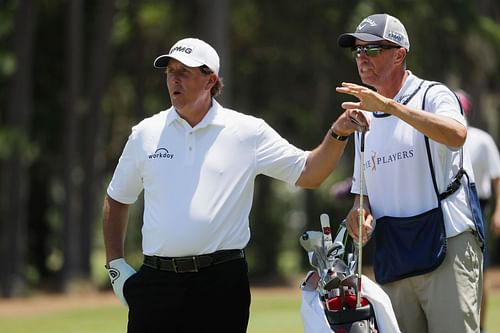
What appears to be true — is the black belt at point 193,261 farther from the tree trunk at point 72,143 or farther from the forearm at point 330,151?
the tree trunk at point 72,143

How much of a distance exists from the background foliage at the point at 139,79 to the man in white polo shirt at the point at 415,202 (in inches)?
636

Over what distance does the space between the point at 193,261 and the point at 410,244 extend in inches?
44.3

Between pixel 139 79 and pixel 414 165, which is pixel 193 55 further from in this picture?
pixel 139 79

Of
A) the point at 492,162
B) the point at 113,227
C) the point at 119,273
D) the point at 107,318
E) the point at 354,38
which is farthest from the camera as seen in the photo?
the point at 107,318

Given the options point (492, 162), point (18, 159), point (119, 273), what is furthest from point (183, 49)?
point (18, 159)

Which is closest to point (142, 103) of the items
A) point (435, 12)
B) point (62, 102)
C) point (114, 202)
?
point (62, 102)

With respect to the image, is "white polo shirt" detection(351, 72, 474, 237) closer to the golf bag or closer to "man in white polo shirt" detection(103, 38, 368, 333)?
"man in white polo shirt" detection(103, 38, 368, 333)

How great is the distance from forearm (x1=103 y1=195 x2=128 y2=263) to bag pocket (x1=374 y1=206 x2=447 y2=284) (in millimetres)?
1483

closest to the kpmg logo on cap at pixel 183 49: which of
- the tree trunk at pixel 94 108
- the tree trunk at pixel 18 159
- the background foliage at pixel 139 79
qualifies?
the background foliage at pixel 139 79

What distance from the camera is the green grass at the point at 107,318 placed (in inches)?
573

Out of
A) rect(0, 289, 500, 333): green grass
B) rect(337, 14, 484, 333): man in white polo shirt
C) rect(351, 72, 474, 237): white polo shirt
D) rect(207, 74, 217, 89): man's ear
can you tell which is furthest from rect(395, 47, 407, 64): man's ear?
rect(0, 289, 500, 333): green grass

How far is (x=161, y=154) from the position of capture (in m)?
6.42

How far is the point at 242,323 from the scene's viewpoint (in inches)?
255

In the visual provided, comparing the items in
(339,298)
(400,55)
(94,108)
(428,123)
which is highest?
(400,55)
